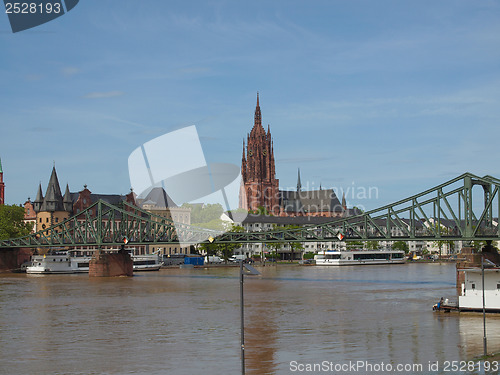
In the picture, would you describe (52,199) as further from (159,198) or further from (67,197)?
(159,198)

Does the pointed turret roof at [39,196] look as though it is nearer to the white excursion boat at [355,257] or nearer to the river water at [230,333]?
the white excursion boat at [355,257]

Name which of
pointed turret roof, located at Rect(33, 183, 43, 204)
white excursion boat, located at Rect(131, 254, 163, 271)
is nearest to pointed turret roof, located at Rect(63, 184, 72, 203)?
pointed turret roof, located at Rect(33, 183, 43, 204)

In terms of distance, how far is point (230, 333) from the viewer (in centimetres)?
4594

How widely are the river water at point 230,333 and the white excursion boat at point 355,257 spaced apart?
314 ft

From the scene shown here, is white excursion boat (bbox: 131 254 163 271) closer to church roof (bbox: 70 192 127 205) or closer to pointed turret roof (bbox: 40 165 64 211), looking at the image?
pointed turret roof (bbox: 40 165 64 211)

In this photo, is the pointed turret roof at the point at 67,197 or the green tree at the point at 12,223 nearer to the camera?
→ the green tree at the point at 12,223

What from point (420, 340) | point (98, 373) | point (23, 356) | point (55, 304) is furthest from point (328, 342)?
point (55, 304)

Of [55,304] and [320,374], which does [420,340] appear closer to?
[320,374]
